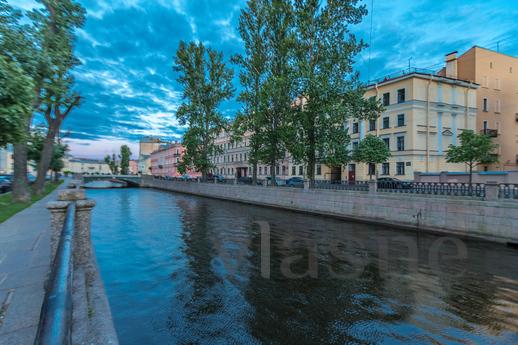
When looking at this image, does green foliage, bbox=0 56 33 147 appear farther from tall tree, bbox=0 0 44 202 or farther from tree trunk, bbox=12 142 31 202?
tree trunk, bbox=12 142 31 202

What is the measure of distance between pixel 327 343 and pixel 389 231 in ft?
44.3

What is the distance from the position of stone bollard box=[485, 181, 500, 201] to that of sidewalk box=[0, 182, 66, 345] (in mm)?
17946

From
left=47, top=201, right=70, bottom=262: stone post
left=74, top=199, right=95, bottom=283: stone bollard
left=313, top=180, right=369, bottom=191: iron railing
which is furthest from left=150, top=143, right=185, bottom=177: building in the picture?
left=47, top=201, right=70, bottom=262: stone post

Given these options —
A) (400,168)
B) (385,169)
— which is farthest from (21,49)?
(385,169)

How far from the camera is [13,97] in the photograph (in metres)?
4.79

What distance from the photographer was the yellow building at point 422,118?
35.7 meters

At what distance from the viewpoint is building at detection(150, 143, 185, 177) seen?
102812mm

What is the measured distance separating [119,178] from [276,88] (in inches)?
2544

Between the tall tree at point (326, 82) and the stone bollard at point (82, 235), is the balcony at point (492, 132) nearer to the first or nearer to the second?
the tall tree at point (326, 82)

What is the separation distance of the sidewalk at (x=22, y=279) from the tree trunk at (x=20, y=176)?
10.4 m

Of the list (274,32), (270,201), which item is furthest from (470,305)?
(274,32)

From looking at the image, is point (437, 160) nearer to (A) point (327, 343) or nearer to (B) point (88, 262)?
(A) point (327, 343)

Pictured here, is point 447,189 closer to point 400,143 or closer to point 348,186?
point 348,186

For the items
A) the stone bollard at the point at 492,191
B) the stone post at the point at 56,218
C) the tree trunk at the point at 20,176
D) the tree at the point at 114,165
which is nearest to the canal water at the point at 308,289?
the stone post at the point at 56,218
